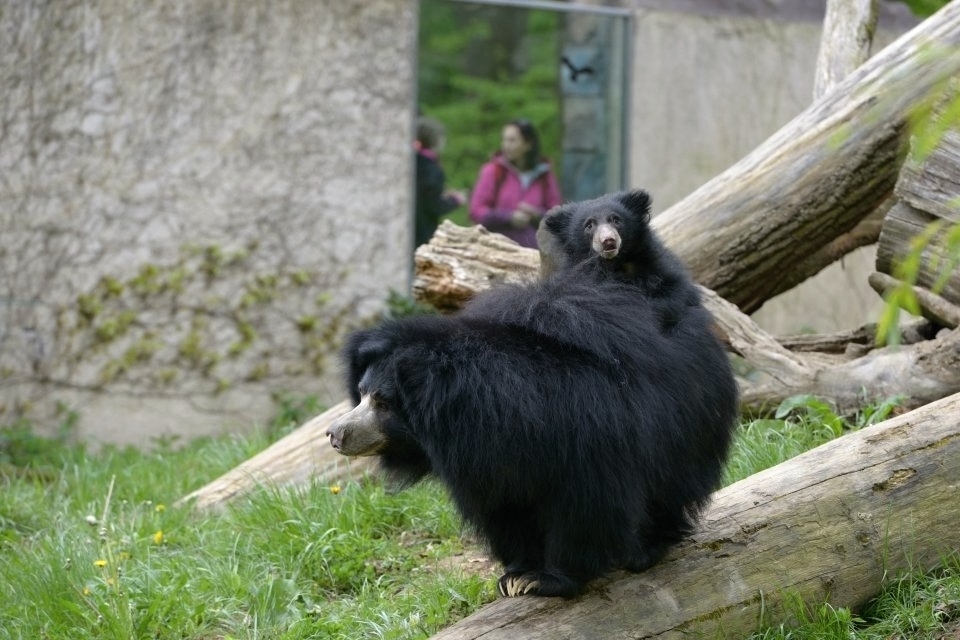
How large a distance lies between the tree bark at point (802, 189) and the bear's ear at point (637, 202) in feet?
3.51

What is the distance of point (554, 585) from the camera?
3.20 m

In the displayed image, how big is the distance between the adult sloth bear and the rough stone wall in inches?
212

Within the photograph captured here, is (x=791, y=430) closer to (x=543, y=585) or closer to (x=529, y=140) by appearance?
(x=543, y=585)

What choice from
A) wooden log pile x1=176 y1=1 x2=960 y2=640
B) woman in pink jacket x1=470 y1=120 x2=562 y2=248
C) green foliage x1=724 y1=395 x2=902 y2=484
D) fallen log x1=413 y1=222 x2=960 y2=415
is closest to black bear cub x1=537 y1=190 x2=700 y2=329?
wooden log pile x1=176 y1=1 x2=960 y2=640

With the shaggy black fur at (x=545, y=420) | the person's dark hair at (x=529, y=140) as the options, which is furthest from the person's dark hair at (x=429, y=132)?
the shaggy black fur at (x=545, y=420)

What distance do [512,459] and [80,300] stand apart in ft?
19.3

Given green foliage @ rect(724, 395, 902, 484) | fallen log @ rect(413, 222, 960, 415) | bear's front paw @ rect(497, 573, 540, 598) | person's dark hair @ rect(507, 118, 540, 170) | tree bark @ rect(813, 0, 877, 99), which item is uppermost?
tree bark @ rect(813, 0, 877, 99)

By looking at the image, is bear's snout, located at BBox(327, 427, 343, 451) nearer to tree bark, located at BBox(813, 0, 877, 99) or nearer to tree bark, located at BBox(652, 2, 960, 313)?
tree bark, located at BBox(652, 2, 960, 313)

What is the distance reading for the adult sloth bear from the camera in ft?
10.0

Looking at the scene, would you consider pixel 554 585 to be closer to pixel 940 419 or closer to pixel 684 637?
pixel 684 637

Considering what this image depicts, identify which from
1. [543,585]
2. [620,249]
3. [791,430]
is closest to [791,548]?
[543,585]

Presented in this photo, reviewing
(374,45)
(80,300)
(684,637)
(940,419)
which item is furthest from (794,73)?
(684,637)

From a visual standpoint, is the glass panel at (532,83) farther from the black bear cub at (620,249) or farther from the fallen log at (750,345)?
the black bear cub at (620,249)

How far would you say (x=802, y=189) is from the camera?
5211mm
